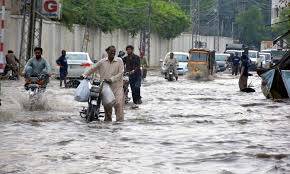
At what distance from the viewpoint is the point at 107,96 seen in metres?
13.0

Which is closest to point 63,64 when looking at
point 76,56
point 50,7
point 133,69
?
point 50,7

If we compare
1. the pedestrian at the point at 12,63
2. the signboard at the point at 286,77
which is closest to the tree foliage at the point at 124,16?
the pedestrian at the point at 12,63

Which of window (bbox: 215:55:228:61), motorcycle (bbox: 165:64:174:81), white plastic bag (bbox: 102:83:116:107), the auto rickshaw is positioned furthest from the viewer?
window (bbox: 215:55:228:61)

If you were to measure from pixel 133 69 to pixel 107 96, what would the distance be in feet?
16.5

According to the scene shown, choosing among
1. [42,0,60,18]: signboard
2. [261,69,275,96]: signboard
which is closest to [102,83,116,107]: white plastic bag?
[261,69,275,96]: signboard

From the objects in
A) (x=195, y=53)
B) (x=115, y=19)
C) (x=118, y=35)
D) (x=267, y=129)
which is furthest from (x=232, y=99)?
(x=118, y=35)

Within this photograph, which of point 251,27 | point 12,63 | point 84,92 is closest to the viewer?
point 84,92

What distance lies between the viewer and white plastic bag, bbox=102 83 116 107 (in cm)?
1301

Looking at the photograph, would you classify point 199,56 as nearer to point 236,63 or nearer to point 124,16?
point 236,63

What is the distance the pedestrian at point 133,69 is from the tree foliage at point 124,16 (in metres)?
25.5

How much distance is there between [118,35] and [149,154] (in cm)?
4855

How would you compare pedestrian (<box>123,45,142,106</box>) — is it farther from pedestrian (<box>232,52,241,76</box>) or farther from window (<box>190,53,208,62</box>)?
pedestrian (<box>232,52,241,76</box>)

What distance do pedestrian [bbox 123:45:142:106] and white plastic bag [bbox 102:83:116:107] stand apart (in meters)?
4.21

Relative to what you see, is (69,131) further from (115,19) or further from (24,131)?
(115,19)
